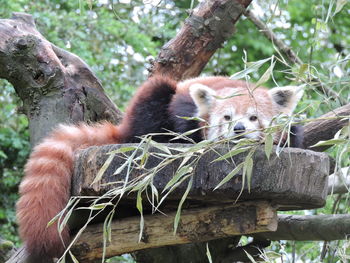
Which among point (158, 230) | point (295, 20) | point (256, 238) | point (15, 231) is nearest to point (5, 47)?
point (158, 230)

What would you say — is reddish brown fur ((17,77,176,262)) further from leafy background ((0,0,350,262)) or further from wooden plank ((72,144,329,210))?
leafy background ((0,0,350,262))

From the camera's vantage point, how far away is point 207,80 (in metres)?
4.14

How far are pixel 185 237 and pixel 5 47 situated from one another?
176 cm

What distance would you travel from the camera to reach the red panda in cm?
275

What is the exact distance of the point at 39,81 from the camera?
149 inches

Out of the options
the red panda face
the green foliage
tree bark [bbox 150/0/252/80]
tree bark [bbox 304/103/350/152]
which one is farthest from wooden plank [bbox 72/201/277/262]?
the green foliage

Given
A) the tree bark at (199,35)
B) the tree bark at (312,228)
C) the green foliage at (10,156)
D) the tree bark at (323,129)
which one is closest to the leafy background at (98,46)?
the green foliage at (10,156)

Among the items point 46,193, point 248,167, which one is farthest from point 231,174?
point 46,193

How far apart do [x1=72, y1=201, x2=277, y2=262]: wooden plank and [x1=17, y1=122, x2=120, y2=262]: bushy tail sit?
0.64 ft

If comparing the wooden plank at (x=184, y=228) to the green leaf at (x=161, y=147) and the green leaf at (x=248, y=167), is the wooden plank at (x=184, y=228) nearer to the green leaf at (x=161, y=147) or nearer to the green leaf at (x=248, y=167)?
the green leaf at (x=248, y=167)

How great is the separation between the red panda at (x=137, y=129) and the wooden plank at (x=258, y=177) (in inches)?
10.8

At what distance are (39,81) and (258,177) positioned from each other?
5.96 ft

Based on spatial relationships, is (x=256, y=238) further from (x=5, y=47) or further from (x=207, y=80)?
(x=5, y=47)

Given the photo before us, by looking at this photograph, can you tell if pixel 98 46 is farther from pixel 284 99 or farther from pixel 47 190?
pixel 47 190
